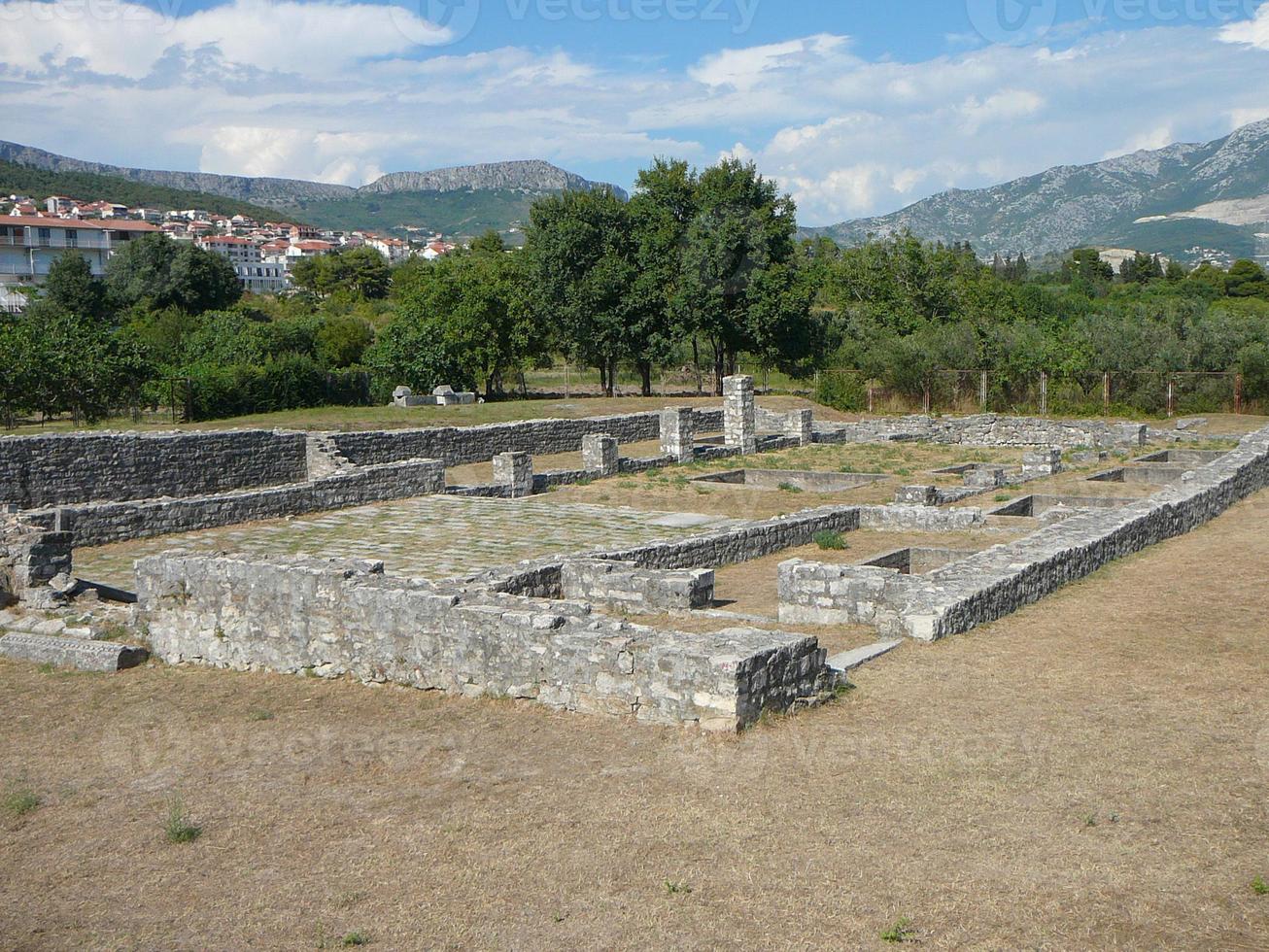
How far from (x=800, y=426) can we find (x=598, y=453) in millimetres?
9201

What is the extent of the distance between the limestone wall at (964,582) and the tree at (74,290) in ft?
205

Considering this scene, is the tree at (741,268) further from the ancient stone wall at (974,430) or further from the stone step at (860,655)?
the stone step at (860,655)

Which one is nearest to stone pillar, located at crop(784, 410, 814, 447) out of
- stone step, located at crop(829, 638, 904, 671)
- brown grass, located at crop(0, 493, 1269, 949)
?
stone step, located at crop(829, 638, 904, 671)

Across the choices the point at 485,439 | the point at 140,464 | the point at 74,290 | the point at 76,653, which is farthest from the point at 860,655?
the point at 74,290

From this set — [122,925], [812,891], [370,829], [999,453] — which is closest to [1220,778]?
[812,891]

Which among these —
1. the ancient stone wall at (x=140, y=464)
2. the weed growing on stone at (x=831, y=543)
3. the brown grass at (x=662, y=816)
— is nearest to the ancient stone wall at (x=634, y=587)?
the brown grass at (x=662, y=816)

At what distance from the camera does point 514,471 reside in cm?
2116

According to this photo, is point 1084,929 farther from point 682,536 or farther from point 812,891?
point 682,536

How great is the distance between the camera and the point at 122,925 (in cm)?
525

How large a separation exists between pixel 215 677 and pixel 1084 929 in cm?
744

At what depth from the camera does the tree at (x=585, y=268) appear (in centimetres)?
4316

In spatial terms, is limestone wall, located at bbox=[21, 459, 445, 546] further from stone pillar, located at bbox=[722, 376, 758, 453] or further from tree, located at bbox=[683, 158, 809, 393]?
tree, located at bbox=[683, 158, 809, 393]

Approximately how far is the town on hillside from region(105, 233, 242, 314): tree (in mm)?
6206

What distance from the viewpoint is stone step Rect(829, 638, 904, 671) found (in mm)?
9055
